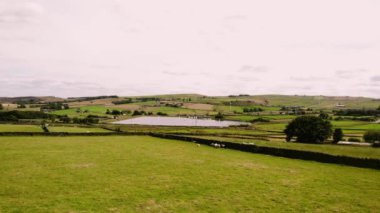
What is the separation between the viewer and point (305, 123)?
63281 mm

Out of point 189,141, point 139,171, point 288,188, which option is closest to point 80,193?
point 139,171

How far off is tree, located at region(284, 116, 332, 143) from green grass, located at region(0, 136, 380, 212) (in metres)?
28.6

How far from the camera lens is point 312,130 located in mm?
61625

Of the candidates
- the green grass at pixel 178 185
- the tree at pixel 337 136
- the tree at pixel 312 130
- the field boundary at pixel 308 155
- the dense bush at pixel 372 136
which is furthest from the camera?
the tree at pixel 337 136

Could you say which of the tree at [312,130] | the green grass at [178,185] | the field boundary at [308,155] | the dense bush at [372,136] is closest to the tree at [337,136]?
the tree at [312,130]

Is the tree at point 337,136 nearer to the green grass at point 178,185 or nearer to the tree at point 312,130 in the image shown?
the tree at point 312,130

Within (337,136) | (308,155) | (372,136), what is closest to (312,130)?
(337,136)

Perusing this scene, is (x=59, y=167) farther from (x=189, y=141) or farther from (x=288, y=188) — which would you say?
(x=189, y=141)

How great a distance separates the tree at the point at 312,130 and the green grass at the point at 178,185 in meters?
28.6

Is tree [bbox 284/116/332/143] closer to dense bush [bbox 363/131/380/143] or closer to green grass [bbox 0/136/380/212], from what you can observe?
dense bush [bbox 363/131/380/143]

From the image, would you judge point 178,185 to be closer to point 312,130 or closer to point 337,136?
point 312,130

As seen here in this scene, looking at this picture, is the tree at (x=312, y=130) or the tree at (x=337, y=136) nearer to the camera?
the tree at (x=312, y=130)

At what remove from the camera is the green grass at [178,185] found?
729 inches

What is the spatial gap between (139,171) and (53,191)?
842 centimetres
